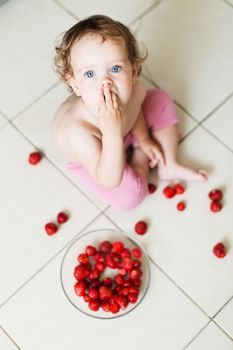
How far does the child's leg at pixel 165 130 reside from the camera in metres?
1.32

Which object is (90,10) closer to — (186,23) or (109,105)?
(186,23)

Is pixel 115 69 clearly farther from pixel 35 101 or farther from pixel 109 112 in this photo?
pixel 35 101

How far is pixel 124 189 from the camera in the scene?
1253mm

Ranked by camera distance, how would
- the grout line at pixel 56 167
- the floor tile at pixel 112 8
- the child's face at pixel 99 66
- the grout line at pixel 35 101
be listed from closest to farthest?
the child's face at pixel 99 66
the grout line at pixel 56 167
the grout line at pixel 35 101
the floor tile at pixel 112 8

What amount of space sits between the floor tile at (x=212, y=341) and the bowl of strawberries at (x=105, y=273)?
17 centimetres

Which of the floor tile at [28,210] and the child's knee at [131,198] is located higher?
the floor tile at [28,210]

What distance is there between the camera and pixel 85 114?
1142mm

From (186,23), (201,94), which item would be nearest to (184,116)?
(201,94)

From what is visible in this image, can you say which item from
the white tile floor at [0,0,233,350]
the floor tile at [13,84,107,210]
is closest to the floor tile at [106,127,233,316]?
the white tile floor at [0,0,233,350]

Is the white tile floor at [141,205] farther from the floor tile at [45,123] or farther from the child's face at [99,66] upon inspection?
the child's face at [99,66]

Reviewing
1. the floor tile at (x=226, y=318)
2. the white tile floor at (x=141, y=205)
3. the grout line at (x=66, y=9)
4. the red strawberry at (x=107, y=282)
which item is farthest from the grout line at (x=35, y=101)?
the floor tile at (x=226, y=318)

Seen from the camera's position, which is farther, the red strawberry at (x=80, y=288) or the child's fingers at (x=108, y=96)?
the red strawberry at (x=80, y=288)

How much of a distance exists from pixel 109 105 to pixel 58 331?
0.61 m

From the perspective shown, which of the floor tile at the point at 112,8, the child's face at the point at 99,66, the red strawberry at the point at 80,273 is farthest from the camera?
the floor tile at the point at 112,8
